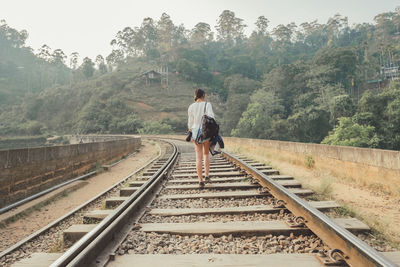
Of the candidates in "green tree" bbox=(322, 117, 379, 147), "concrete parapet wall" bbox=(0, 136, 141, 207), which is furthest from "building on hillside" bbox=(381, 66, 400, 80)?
"concrete parapet wall" bbox=(0, 136, 141, 207)

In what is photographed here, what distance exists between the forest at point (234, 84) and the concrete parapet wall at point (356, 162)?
Result: 2161 cm

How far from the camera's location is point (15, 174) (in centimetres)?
586

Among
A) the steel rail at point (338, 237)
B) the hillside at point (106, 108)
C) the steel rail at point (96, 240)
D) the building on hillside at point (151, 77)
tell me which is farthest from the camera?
the building on hillside at point (151, 77)

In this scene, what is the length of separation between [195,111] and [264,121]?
4284 centimetres

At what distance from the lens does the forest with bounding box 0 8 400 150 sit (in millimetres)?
38812

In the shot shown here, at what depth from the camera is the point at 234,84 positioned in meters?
77.9

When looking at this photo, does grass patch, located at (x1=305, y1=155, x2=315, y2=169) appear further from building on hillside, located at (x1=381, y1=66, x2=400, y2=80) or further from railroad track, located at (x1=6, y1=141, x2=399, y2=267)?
building on hillside, located at (x1=381, y1=66, x2=400, y2=80)

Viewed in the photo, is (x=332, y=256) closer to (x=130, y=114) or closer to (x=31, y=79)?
(x=130, y=114)

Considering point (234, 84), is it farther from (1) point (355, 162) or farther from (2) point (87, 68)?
(1) point (355, 162)

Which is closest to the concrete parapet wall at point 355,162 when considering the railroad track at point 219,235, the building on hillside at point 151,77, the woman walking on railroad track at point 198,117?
the railroad track at point 219,235

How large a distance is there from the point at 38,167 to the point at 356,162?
7.75 meters

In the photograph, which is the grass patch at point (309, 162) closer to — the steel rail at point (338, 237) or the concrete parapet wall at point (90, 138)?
the steel rail at point (338, 237)

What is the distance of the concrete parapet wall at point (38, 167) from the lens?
560cm

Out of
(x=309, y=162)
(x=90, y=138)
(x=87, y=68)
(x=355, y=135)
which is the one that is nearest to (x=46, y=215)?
(x=309, y=162)
